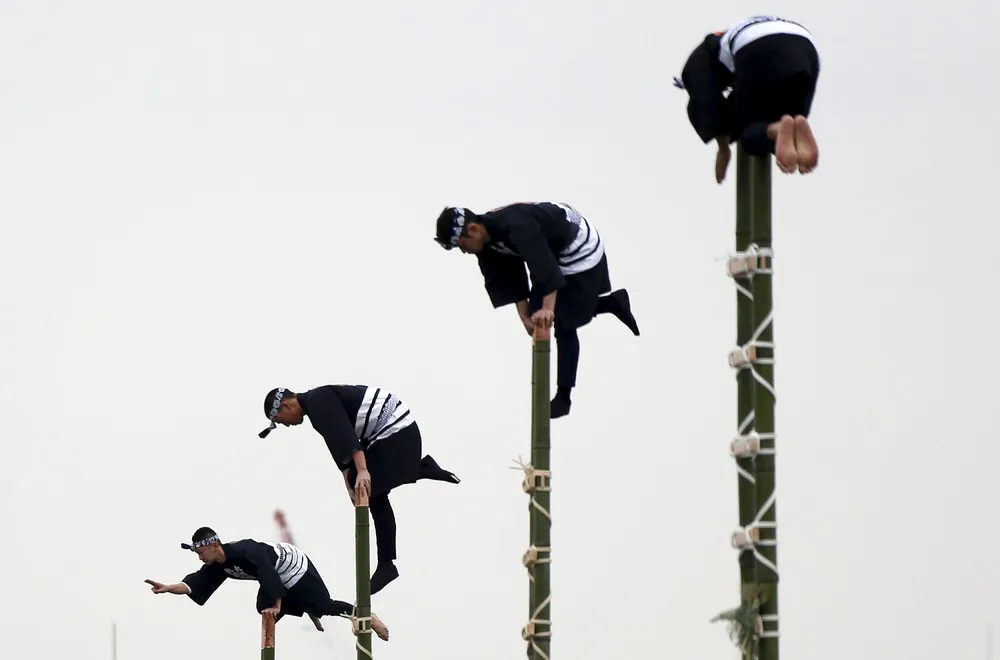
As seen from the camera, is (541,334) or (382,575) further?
(382,575)

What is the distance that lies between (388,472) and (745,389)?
7476 mm

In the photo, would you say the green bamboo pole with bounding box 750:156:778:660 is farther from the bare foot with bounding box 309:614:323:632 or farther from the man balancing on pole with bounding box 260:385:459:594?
the bare foot with bounding box 309:614:323:632

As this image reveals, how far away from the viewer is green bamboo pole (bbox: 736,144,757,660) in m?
12.0

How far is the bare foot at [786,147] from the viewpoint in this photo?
471 inches

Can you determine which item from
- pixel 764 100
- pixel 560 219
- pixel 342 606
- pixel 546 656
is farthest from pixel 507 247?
pixel 342 606

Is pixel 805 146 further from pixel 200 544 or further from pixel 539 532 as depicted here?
pixel 200 544

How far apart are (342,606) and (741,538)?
Answer: 10152 mm

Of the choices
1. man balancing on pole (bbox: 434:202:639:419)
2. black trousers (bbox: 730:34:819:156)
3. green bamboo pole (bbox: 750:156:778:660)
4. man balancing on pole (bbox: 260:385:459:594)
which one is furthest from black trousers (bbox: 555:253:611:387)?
green bamboo pole (bbox: 750:156:778:660)

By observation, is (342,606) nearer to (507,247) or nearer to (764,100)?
(507,247)

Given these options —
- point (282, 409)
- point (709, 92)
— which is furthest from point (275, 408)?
point (709, 92)

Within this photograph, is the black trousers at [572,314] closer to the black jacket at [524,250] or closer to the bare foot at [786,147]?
the black jacket at [524,250]

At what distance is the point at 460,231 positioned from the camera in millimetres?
16484

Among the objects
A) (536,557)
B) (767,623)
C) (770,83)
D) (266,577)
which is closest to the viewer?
(767,623)

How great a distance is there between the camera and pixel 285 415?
19.1 metres
